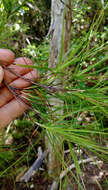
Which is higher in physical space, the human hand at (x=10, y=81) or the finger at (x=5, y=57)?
the finger at (x=5, y=57)

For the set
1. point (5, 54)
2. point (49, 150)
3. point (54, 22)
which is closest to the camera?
point (5, 54)

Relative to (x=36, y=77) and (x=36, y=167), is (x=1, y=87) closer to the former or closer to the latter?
(x=36, y=77)

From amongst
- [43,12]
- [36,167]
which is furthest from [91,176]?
[43,12]

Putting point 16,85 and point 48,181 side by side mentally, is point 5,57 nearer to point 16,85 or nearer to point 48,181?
point 16,85

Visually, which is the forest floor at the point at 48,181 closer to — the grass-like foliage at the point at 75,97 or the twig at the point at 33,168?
the twig at the point at 33,168

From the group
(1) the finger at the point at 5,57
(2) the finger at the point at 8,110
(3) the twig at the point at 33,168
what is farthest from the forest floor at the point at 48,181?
(1) the finger at the point at 5,57

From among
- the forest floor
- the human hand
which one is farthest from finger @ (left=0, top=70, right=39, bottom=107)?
the forest floor

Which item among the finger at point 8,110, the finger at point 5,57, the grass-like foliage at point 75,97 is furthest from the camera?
the finger at point 8,110

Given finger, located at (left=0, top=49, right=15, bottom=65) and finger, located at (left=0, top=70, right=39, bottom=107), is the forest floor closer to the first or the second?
finger, located at (left=0, top=70, right=39, bottom=107)
